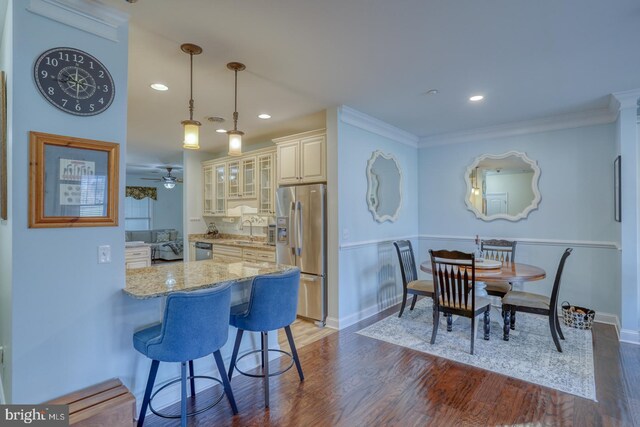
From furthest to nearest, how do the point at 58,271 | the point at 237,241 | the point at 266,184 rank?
the point at 237,241
the point at 266,184
the point at 58,271

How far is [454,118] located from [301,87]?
2.25 metres

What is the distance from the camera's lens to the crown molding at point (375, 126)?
13.1 ft

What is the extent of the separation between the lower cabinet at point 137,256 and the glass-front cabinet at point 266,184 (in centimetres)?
183

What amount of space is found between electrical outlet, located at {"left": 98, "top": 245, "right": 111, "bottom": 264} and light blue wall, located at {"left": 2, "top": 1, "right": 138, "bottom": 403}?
0.02 m

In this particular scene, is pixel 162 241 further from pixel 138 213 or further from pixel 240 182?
pixel 240 182

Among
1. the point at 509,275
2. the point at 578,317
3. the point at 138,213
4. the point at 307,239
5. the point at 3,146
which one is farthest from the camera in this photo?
the point at 138,213

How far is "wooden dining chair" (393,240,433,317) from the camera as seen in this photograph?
387 centimetres

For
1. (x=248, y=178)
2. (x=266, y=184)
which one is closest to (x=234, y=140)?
(x=266, y=184)

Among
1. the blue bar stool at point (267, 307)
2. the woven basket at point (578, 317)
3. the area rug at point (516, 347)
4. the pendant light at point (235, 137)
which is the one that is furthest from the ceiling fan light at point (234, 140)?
the woven basket at point (578, 317)

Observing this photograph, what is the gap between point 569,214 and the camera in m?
4.27

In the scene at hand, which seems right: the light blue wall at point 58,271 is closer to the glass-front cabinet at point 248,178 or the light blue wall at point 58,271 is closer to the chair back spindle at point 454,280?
the chair back spindle at point 454,280

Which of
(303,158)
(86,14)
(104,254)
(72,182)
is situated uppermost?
(86,14)

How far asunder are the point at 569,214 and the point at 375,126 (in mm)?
2769

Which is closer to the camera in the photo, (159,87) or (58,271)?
(58,271)
